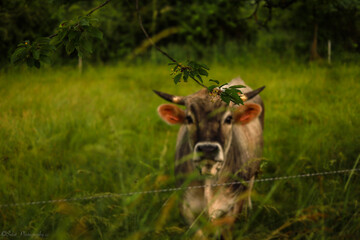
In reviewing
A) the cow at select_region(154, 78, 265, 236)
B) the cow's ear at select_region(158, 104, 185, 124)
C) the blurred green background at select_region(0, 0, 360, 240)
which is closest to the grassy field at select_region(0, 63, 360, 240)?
the blurred green background at select_region(0, 0, 360, 240)

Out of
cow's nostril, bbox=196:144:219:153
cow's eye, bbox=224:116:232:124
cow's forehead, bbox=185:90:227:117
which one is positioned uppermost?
cow's forehead, bbox=185:90:227:117

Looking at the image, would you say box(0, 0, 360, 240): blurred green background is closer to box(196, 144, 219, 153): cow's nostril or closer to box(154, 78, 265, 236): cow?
box(154, 78, 265, 236): cow

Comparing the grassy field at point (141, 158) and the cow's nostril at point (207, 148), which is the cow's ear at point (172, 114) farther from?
the cow's nostril at point (207, 148)

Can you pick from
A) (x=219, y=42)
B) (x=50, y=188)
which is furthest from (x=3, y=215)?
(x=219, y=42)

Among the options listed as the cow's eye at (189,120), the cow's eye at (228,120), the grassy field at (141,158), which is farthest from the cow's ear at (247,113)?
the grassy field at (141,158)

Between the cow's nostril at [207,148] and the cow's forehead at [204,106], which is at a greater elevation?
the cow's forehead at [204,106]

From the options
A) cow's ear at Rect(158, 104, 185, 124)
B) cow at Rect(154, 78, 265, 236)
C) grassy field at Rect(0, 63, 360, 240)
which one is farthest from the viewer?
cow's ear at Rect(158, 104, 185, 124)

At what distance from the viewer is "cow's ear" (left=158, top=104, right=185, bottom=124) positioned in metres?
3.21

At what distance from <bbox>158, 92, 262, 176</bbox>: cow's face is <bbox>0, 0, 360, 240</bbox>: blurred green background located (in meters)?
0.26

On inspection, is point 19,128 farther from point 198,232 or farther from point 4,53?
point 198,232

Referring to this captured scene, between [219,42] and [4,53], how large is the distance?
8405 mm

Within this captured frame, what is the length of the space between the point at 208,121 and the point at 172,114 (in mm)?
489

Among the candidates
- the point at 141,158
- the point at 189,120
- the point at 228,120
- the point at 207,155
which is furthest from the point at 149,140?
the point at 207,155

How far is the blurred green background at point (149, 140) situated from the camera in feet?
8.61
